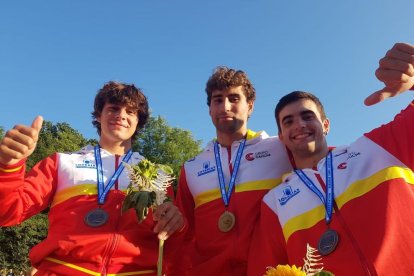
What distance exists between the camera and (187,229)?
16.6 ft

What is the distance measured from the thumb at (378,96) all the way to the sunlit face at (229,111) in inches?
96.6

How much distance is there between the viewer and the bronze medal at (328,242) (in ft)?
10.7

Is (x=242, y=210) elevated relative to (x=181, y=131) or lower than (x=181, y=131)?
lower

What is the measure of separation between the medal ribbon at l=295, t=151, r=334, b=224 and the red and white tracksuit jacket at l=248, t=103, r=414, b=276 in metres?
0.04

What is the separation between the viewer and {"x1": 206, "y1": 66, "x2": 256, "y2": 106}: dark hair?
561 cm

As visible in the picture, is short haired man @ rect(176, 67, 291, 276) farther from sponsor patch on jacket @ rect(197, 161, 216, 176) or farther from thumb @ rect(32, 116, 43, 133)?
thumb @ rect(32, 116, 43, 133)

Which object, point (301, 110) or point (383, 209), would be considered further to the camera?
point (301, 110)

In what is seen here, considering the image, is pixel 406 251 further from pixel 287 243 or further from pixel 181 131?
pixel 181 131

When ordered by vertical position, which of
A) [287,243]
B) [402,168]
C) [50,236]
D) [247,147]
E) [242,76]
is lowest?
[287,243]

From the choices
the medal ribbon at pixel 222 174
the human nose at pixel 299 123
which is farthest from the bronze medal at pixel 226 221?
the human nose at pixel 299 123

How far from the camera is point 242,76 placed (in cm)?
578

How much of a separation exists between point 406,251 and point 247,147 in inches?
100

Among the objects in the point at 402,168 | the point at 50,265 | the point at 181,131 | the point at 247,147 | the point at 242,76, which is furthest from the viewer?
the point at 181,131

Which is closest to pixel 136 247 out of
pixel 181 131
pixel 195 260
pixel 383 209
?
pixel 195 260
